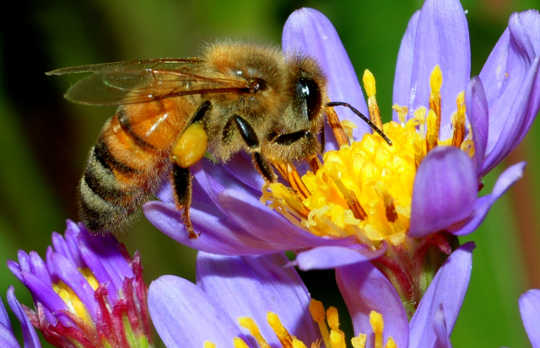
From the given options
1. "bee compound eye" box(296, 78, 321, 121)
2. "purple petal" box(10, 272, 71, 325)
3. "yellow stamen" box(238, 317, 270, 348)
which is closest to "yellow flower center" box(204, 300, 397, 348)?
"yellow stamen" box(238, 317, 270, 348)

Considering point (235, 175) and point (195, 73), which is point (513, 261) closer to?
point (235, 175)

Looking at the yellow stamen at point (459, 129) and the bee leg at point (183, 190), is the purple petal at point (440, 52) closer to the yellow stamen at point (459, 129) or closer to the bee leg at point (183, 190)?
the yellow stamen at point (459, 129)

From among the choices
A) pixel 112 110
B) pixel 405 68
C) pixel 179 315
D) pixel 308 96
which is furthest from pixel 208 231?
pixel 112 110

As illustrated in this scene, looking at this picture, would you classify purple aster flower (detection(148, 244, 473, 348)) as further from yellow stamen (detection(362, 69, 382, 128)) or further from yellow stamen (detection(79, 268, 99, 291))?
yellow stamen (detection(362, 69, 382, 128))

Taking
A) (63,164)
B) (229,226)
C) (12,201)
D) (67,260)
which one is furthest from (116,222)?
(63,164)

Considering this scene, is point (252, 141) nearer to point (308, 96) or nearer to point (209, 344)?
point (308, 96)

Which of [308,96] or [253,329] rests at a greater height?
[308,96]
